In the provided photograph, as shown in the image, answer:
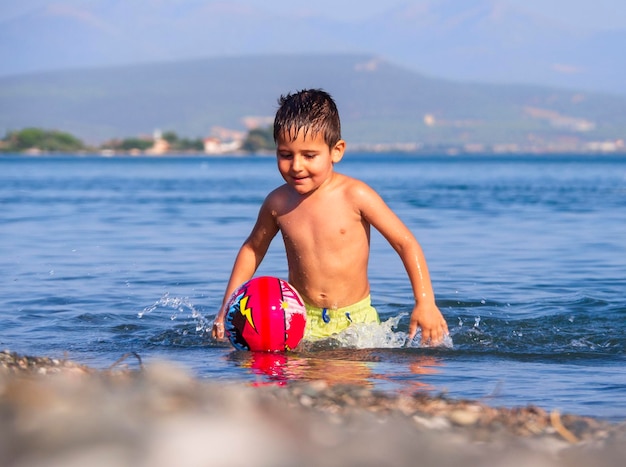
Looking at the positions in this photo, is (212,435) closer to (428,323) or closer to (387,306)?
(428,323)

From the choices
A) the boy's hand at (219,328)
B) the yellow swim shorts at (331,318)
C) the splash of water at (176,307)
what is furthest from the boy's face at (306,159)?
the splash of water at (176,307)

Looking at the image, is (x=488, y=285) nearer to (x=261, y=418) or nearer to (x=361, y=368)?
(x=361, y=368)

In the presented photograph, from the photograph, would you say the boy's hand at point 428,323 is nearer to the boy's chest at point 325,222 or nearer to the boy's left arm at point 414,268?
the boy's left arm at point 414,268

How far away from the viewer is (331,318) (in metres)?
7.11

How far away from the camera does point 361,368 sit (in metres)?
6.39

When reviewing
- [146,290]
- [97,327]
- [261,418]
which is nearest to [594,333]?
[97,327]

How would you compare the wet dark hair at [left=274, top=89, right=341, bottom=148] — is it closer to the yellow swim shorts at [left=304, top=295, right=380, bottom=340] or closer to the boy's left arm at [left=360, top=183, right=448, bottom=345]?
the boy's left arm at [left=360, top=183, right=448, bottom=345]

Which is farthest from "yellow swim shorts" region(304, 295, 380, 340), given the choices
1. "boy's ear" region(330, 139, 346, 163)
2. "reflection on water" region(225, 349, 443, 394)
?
"boy's ear" region(330, 139, 346, 163)

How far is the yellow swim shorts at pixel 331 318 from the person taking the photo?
7094 mm

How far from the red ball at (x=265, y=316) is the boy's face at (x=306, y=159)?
669mm

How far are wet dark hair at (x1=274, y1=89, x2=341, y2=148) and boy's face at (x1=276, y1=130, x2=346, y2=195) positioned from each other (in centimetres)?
3

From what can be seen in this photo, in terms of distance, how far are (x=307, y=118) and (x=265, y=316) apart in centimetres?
125

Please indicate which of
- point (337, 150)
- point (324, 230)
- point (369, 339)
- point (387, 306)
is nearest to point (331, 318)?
point (369, 339)

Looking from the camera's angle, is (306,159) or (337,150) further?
(337,150)
